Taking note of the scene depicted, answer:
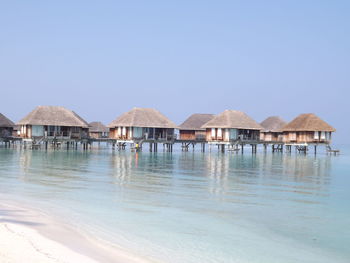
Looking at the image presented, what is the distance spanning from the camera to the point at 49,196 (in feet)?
46.7

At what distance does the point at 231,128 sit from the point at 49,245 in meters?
40.8

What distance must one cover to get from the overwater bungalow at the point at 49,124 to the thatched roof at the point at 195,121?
14.5 m

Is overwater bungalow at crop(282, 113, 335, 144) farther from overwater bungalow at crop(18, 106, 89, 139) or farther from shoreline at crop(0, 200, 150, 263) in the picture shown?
shoreline at crop(0, 200, 150, 263)

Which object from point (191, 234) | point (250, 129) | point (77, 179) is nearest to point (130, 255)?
point (191, 234)

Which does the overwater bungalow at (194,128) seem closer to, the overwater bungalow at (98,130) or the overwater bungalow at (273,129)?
the overwater bungalow at (273,129)

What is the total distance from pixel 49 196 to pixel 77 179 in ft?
16.8

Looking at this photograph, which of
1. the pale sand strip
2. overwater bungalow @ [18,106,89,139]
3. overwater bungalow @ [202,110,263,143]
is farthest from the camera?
overwater bungalow @ [202,110,263,143]

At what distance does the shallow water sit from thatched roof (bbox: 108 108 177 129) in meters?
25.1

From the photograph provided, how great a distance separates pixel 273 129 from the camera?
58500mm

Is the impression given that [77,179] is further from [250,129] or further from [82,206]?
[250,129]

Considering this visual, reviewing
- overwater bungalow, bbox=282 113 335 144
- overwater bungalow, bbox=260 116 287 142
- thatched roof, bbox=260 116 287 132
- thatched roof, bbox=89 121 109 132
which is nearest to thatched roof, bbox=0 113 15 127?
thatched roof, bbox=89 121 109 132

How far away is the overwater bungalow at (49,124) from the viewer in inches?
1756

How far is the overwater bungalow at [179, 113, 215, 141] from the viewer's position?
181ft

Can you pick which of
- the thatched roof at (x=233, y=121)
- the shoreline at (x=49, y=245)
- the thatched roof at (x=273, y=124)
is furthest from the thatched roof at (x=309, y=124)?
the shoreline at (x=49, y=245)
